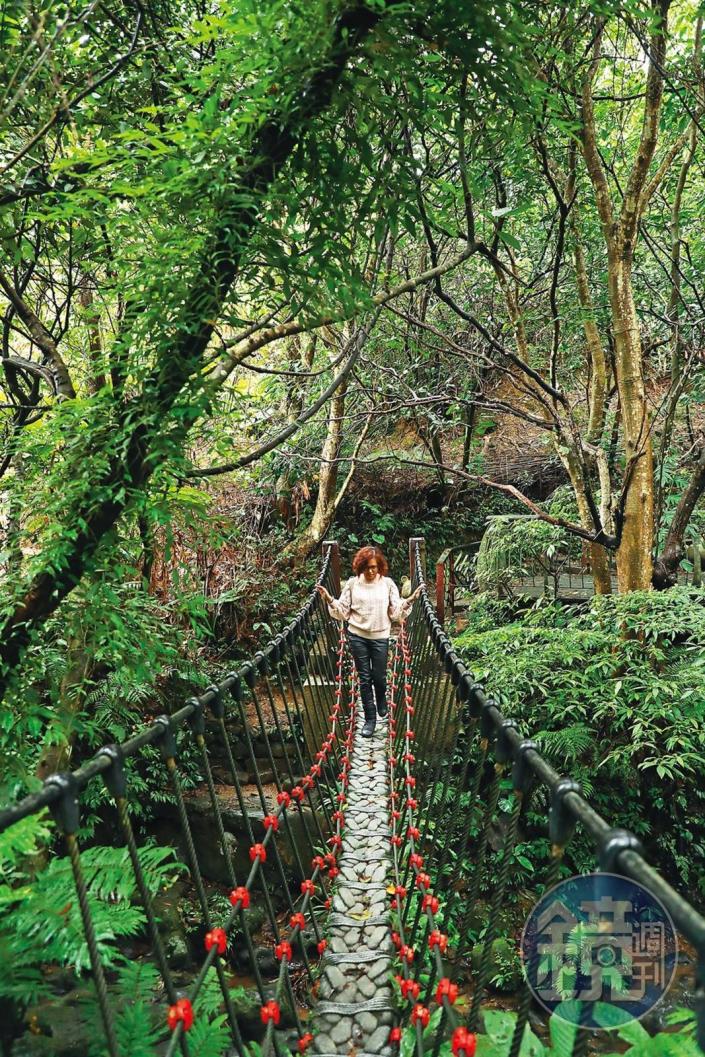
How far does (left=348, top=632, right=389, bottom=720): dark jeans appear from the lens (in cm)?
313

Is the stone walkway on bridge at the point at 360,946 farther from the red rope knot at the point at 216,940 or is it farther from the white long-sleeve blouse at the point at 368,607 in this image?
the white long-sleeve blouse at the point at 368,607

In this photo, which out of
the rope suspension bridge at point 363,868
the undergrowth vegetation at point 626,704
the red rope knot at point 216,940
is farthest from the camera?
the undergrowth vegetation at point 626,704

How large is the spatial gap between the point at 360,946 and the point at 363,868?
33 cm

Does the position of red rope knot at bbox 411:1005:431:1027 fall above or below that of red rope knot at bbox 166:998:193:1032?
below

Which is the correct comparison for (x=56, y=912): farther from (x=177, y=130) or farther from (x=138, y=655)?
(x=177, y=130)

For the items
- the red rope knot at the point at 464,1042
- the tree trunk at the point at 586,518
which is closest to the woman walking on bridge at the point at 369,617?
the tree trunk at the point at 586,518

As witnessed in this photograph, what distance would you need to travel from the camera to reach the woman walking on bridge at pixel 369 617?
3.13m

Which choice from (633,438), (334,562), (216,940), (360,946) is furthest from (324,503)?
(216,940)

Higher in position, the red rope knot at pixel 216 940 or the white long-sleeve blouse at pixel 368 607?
the white long-sleeve blouse at pixel 368 607

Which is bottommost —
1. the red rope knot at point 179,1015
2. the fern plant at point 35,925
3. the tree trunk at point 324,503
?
the red rope knot at point 179,1015

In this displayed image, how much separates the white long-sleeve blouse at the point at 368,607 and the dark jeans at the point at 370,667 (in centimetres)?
4

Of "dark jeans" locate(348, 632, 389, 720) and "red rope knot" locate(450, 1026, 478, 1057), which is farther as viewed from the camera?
"dark jeans" locate(348, 632, 389, 720)

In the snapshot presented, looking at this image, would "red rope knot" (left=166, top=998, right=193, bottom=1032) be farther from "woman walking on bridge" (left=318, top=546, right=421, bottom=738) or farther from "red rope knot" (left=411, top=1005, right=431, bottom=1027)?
"woman walking on bridge" (left=318, top=546, right=421, bottom=738)

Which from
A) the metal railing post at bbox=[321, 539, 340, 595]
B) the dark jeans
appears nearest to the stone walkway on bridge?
the dark jeans
